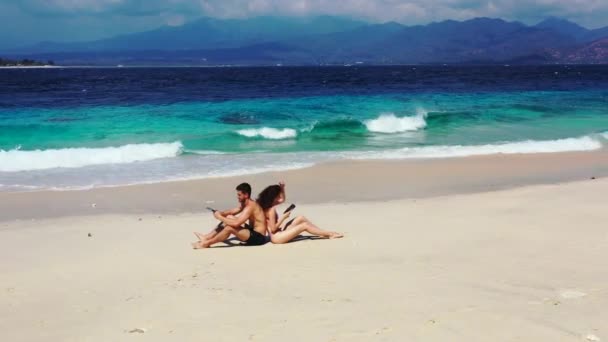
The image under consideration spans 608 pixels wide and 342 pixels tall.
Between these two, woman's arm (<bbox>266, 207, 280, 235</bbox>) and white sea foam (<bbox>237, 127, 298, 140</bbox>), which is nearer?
woman's arm (<bbox>266, 207, 280, 235</bbox>)

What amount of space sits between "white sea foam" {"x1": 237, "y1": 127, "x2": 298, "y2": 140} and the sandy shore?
12.6 metres

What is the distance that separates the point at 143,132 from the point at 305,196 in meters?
12.0

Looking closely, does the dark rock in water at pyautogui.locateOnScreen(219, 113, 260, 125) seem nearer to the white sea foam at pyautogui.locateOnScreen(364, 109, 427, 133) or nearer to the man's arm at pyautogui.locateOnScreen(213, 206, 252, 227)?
the white sea foam at pyautogui.locateOnScreen(364, 109, 427, 133)

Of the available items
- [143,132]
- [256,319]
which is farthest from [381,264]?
[143,132]

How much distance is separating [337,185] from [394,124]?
1337 centimetres

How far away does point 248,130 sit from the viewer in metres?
22.4

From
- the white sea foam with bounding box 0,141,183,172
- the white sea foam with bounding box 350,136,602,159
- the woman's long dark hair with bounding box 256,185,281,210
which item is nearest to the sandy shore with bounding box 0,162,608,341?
the woman's long dark hair with bounding box 256,185,281,210

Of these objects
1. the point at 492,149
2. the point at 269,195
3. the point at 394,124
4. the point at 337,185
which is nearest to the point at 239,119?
the point at 394,124

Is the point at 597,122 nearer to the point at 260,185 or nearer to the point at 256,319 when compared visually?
the point at 260,185

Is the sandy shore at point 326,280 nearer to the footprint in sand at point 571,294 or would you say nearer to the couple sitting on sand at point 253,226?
the footprint in sand at point 571,294

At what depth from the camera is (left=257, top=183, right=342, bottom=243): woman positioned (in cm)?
791

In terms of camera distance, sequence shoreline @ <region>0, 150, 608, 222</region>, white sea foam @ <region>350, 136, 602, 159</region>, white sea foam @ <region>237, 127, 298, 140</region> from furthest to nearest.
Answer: white sea foam @ <region>237, 127, 298, 140</region>
white sea foam @ <region>350, 136, 602, 159</region>
shoreline @ <region>0, 150, 608, 222</region>

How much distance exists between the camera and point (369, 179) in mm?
12945

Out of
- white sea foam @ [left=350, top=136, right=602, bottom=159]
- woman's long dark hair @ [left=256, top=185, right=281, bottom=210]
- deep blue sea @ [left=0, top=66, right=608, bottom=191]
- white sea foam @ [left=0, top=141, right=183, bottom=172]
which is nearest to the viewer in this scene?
woman's long dark hair @ [left=256, top=185, right=281, bottom=210]
